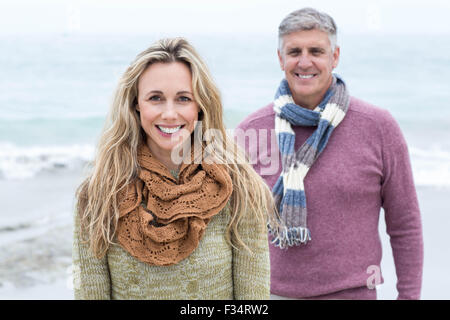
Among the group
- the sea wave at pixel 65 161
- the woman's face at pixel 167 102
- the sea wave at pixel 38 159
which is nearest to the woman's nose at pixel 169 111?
the woman's face at pixel 167 102

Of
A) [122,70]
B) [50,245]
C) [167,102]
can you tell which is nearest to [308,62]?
[167,102]

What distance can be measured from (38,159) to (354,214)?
869cm

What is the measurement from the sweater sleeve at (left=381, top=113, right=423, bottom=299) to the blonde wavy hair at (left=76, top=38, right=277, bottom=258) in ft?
2.17

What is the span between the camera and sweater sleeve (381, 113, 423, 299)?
2.36 m

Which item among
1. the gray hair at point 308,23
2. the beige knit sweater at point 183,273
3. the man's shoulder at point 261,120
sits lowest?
the beige knit sweater at point 183,273

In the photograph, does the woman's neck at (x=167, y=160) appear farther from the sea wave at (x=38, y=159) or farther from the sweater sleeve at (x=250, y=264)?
the sea wave at (x=38, y=159)

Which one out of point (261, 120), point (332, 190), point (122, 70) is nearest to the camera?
point (332, 190)

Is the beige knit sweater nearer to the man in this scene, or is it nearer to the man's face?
the man

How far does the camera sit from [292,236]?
2350 millimetres

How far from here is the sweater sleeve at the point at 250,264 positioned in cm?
188

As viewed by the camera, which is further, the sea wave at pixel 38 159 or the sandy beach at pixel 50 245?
the sea wave at pixel 38 159

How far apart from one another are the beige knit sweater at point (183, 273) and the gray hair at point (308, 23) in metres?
0.93

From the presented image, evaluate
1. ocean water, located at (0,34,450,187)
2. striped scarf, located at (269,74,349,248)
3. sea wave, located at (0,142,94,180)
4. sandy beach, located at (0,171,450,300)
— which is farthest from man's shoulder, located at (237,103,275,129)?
sea wave, located at (0,142,94,180)

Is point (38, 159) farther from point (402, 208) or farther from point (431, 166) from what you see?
point (402, 208)
